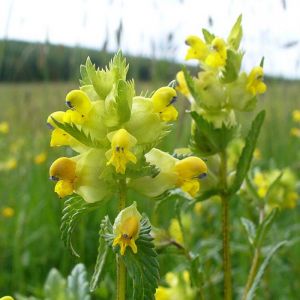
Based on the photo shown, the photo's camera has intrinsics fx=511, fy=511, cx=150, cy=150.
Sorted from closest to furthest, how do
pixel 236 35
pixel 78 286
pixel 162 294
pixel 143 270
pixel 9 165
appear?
pixel 143 270 < pixel 78 286 < pixel 236 35 < pixel 162 294 < pixel 9 165

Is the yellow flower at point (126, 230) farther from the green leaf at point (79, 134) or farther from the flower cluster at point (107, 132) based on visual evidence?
the green leaf at point (79, 134)

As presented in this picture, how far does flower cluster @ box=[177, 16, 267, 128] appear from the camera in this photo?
1046 millimetres

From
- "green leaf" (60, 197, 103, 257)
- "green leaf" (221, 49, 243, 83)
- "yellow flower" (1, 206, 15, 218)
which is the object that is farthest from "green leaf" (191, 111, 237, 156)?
"yellow flower" (1, 206, 15, 218)

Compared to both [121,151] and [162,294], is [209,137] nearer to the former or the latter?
[121,151]

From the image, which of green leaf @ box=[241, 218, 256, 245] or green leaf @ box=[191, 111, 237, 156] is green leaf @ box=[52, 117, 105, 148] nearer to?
green leaf @ box=[191, 111, 237, 156]

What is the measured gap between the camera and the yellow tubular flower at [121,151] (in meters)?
0.67

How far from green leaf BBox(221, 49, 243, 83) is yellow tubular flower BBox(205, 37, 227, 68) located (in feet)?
0.04

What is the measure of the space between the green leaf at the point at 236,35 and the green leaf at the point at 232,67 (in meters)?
0.04

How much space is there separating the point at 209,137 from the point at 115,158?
373mm

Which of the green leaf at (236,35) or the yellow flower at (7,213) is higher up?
the green leaf at (236,35)

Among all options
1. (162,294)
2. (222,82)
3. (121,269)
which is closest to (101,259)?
(121,269)

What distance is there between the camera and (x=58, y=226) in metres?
2.43

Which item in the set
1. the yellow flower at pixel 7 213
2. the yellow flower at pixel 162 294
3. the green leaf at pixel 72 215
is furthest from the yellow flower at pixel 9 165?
the green leaf at pixel 72 215

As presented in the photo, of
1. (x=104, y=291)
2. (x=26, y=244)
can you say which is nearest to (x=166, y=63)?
(x=26, y=244)
